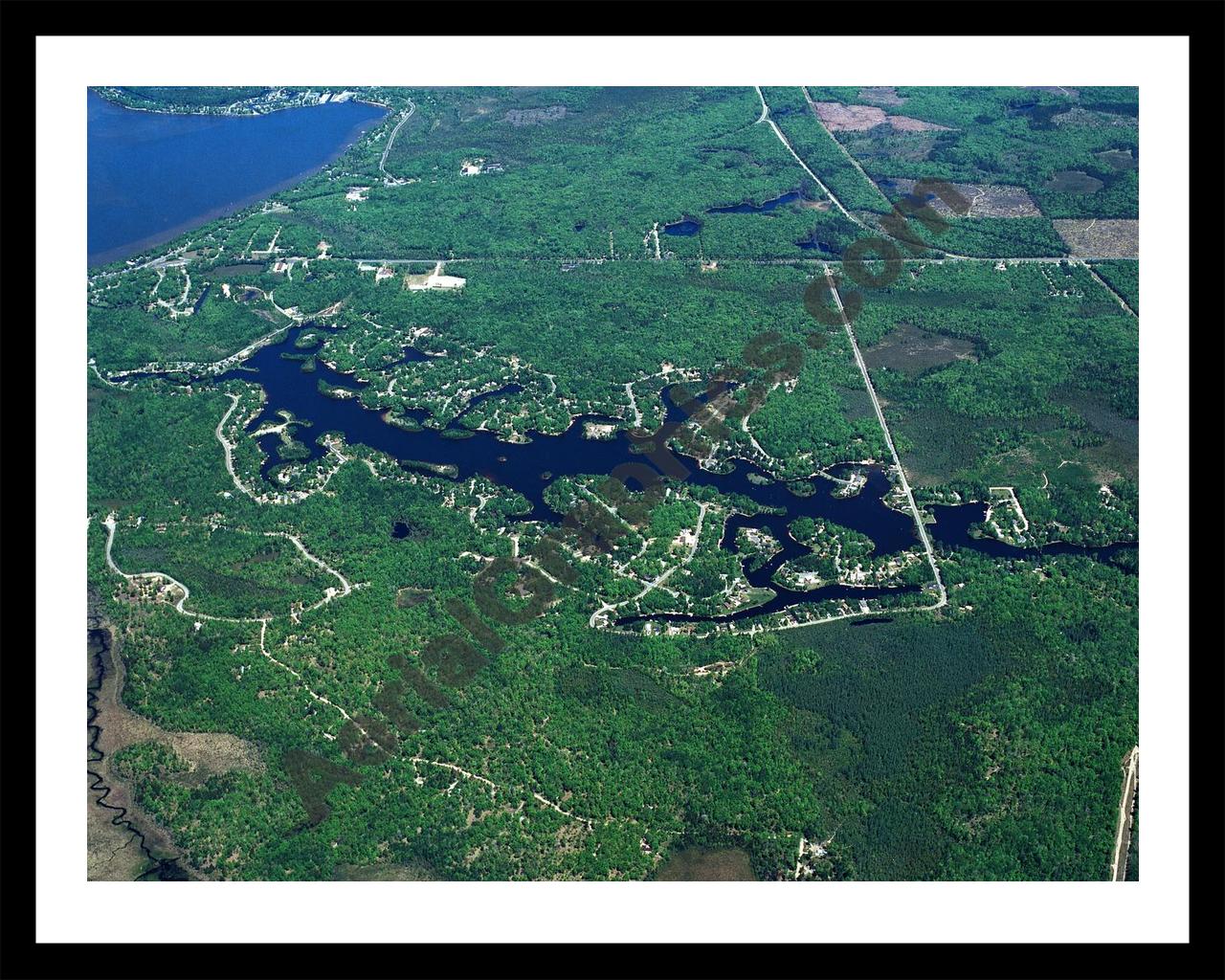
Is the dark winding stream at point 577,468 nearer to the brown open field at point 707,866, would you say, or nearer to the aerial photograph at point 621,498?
the aerial photograph at point 621,498

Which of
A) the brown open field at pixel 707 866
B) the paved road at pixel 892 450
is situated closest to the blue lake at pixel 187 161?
the paved road at pixel 892 450

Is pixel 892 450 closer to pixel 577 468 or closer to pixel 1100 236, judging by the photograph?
pixel 577 468

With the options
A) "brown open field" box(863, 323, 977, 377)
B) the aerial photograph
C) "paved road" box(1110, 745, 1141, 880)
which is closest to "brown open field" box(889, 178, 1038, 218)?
the aerial photograph

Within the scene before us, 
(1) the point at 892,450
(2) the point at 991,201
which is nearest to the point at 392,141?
(2) the point at 991,201

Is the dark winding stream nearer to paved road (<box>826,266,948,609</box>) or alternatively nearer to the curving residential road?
paved road (<box>826,266,948,609</box>)

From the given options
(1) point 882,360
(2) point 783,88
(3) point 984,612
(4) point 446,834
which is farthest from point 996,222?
(4) point 446,834
